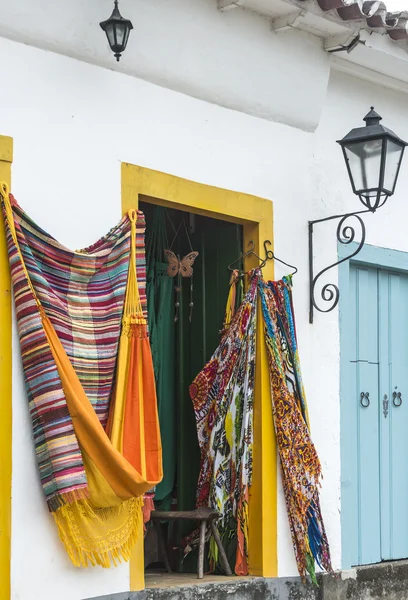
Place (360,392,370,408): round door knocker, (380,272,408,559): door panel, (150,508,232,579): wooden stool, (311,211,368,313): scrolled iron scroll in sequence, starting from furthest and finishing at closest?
(380,272,408,559): door panel, (360,392,370,408): round door knocker, (311,211,368,313): scrolled iron scroll, (150,508,232,579): wooden stool

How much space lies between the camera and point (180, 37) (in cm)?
637

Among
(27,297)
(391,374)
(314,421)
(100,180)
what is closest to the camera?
(27,297)

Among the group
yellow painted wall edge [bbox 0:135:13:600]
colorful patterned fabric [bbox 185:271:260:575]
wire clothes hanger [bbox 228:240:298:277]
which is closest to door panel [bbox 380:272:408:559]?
wire clothes hanger [bbox 228:240:298:277]

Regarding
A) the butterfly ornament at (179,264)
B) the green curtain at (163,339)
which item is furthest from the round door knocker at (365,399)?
the butterfly ornament at (179,264)

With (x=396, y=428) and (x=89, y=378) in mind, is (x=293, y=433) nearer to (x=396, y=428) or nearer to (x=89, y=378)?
(x=396, y=428)

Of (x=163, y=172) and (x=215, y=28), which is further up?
(x=215, y=28)

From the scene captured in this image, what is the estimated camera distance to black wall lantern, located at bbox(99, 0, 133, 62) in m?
5.70

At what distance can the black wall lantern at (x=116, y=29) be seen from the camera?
5.70m

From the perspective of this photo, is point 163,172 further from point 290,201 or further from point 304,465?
point 304,465

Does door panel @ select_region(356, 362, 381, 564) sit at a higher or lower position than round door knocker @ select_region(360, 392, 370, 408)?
lower

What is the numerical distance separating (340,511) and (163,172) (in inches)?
101

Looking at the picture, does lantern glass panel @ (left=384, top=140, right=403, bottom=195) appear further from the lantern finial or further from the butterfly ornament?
the butterfly ornament

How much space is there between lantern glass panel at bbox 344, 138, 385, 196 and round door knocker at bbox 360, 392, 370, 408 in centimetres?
156

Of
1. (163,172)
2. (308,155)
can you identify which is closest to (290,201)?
(308,155)
